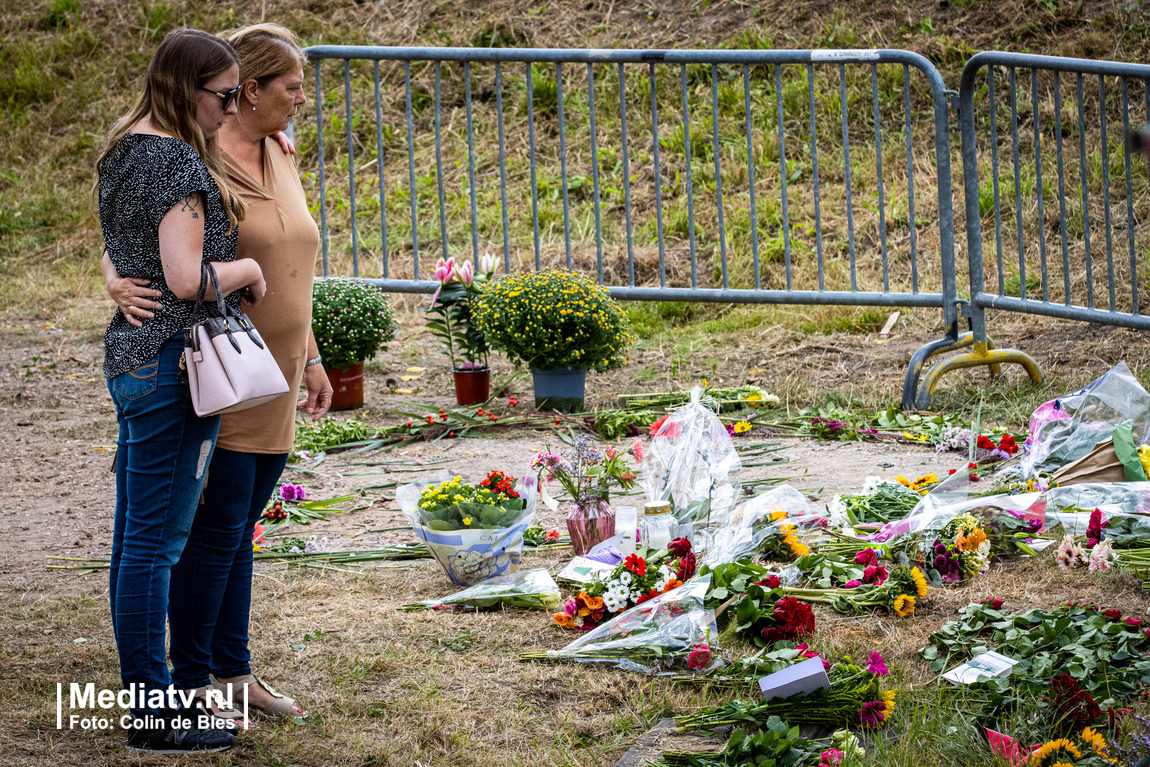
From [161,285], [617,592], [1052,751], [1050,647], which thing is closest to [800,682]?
[1052,751]

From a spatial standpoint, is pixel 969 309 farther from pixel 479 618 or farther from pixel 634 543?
pixel 479 618

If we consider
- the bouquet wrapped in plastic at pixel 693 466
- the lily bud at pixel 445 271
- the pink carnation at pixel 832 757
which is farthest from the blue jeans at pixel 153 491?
the lily bud at pixel 445 271

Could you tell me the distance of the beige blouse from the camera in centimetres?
266

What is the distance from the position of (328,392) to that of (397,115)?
906cm

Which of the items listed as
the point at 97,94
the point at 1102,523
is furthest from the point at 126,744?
the point at 97,94

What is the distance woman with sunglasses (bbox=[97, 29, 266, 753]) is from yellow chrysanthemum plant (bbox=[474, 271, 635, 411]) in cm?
320

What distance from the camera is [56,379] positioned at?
711 centimetres

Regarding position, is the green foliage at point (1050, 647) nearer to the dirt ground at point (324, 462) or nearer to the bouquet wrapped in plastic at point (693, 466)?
the bouquet wrapped in plastic at point (693, 466)

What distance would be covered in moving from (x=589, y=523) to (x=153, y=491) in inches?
66.8

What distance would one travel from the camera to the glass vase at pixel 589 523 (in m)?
3.87

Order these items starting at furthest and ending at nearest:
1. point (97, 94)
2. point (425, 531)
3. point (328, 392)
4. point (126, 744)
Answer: point (97, 94)
point (425, 531)
point (328, 392)
point (126, 744)

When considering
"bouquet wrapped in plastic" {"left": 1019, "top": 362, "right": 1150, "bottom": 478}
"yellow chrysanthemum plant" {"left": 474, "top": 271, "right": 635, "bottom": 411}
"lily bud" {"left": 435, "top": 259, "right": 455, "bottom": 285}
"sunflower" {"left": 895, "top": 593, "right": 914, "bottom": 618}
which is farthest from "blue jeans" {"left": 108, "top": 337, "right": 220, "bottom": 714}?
"lily bud" {"left": 435, "top": 259, "right": 455, "bottom": 285}

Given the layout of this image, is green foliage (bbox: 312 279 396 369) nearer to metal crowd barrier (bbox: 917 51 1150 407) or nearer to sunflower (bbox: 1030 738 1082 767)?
metal crowd barrier (bbox: 917 51 1150 407)

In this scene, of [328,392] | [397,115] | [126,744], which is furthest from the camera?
[397,115]
